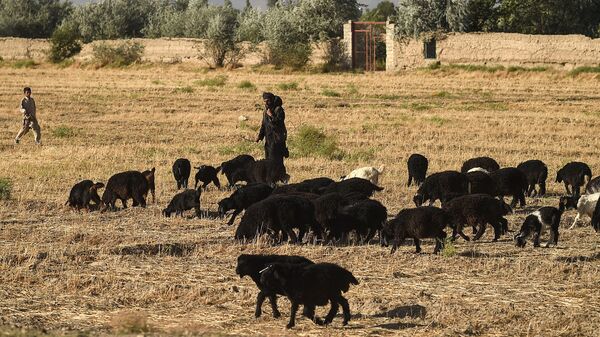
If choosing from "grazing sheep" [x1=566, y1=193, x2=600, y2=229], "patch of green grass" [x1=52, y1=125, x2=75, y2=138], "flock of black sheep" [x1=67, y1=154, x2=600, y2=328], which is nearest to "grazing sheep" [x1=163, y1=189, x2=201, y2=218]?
"flock of black sheep" [x1=67, y1=154, x2=600, y2=328]

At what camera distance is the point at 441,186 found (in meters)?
16.4

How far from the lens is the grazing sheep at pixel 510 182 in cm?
1684

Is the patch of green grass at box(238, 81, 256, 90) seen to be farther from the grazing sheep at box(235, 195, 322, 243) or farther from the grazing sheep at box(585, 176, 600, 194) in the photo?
the grazing sheep at box(235, 195, 322, 243)

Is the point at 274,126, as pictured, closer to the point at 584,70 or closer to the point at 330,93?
the point at 330,93

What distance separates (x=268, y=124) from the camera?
1948cm

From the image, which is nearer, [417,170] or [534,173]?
[534,173]

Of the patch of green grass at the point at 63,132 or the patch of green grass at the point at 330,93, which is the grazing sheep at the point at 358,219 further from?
the patch of green grass at the point at 330,93

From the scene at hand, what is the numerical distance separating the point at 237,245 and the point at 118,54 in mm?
56967

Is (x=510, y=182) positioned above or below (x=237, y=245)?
above

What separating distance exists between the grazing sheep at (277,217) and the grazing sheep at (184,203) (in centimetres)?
223

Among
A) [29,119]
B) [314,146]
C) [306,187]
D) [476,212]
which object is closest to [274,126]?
[306,187]

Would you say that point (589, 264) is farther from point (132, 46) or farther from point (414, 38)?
point (132, 46)

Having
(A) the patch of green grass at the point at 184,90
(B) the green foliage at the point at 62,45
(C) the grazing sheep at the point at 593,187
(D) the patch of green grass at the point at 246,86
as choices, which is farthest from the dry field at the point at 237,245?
(B) the green foliage at the point at 62,45

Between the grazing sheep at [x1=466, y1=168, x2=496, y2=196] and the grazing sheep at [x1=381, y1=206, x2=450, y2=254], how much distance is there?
3.26 metres
